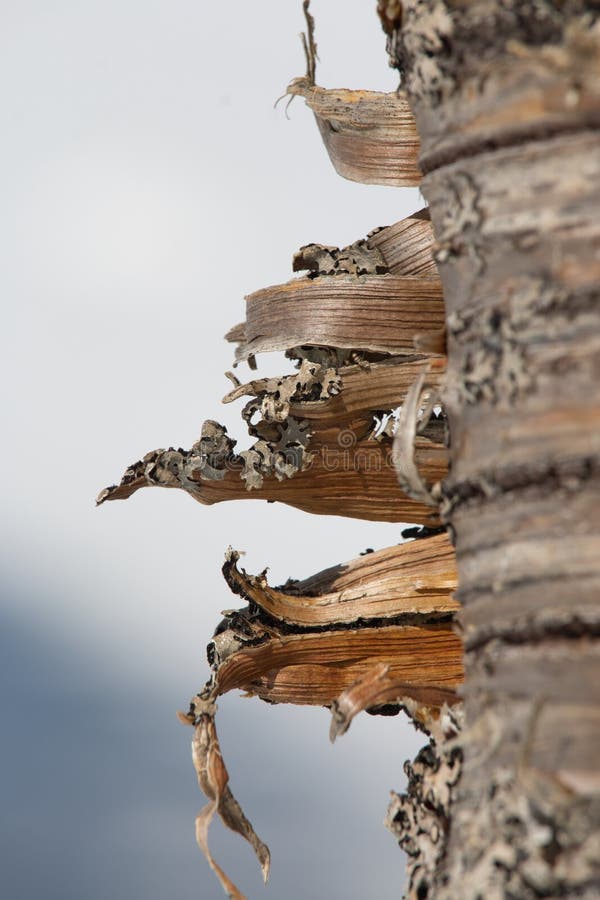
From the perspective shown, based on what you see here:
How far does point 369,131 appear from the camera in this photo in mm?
1109

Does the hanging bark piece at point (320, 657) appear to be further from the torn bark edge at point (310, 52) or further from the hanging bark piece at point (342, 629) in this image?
the torn bark edge at point (310, 52)

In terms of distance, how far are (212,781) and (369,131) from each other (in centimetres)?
61

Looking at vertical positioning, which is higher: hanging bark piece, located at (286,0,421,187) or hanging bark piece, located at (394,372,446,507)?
hanging bark piece, located at (286,0,421,187)

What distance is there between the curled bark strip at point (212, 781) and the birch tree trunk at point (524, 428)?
0.36m

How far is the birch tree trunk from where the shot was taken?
60 centimetres

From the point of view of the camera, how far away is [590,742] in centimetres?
59

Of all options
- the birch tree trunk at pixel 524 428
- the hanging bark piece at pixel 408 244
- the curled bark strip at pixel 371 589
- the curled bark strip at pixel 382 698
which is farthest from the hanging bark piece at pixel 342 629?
the birch tree trunk at pixel 524 428

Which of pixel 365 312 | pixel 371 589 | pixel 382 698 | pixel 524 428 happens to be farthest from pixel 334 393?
pixel 524 428

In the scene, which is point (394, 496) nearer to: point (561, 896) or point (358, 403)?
point (358, 403)

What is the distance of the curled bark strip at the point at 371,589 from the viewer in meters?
1.06

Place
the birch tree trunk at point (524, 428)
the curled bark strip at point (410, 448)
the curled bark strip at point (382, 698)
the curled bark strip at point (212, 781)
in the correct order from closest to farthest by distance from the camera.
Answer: the birch tree trunk at point (524, 428)
the curled bark strip at point (410, 448)
the curled bark strip at point (382, 698)
the curled bark strip at point (212, 781)

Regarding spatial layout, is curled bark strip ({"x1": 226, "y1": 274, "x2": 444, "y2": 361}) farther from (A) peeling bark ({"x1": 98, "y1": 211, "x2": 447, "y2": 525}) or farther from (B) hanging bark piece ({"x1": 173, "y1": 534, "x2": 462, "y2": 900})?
(B) hanging bark piece ({"x1": 173, "y1": 534, "x2": 462, "y2": 900})

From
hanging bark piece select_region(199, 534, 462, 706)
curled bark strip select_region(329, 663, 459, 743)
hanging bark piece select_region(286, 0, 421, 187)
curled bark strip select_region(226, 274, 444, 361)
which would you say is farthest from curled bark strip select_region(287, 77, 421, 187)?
curled bark strip select_region(329, 663, 459, 743)

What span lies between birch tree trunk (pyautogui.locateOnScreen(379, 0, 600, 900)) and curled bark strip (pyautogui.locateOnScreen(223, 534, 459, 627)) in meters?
0.38
